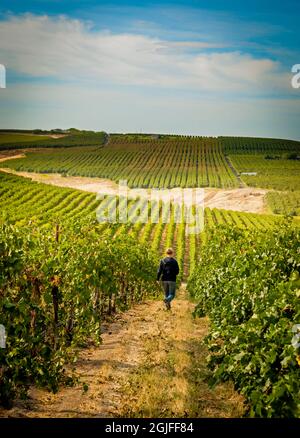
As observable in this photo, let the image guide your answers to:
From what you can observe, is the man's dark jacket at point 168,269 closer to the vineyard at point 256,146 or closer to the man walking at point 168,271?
the man walking at point 168,271

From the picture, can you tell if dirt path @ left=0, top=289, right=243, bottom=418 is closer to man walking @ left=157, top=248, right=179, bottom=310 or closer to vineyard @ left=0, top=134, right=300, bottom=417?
vineyard @ left=0, top=134, right=300, bottom=417

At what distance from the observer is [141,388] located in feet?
23.2

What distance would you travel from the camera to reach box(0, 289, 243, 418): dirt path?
650 centimetres

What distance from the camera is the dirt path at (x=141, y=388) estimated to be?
6.50m

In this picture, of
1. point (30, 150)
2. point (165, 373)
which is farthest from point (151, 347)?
point (30, 150)

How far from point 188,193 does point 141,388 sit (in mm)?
75737

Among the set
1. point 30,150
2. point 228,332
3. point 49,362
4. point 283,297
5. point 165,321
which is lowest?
point 165,321

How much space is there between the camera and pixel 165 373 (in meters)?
8.04

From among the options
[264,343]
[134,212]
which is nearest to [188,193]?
[134,212]

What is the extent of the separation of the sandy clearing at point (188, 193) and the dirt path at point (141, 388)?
59891 millimetres

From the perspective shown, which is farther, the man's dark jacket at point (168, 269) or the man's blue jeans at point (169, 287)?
the man's blue jeans at point (169, 287)

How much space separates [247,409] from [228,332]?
100 cm

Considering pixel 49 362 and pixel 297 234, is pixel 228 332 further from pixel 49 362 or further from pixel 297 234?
pixel 297 234

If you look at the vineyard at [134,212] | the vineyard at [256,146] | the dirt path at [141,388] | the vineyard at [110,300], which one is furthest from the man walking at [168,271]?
the vineyard at [256,146]
